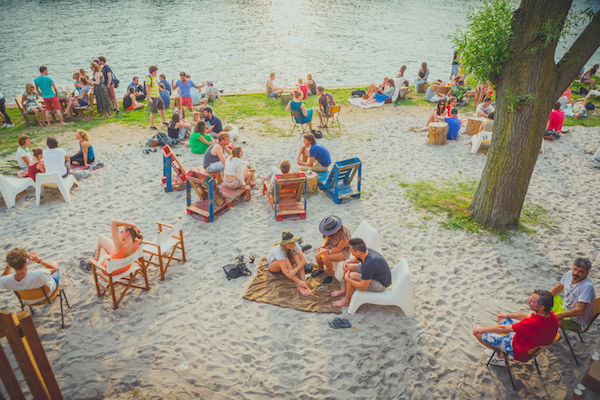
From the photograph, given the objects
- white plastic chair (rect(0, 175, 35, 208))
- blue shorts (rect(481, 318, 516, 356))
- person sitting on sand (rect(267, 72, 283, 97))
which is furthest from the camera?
person sitting on sand (rect(267, 72, 283, 97))

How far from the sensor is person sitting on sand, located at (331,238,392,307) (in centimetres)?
537

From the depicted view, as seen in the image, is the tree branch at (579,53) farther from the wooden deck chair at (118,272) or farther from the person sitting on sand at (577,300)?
the wooden deck chair at (118,272)

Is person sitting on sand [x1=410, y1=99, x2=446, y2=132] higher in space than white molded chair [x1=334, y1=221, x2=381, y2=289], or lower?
higher

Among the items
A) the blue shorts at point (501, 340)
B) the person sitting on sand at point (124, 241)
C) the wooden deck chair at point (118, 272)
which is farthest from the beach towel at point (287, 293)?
the blue shorts at point (501, 340)

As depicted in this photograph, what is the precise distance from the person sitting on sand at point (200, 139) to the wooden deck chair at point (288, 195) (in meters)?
3.11

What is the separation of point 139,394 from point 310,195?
5.47m

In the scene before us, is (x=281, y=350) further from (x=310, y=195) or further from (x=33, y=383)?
(x=310, y=195)

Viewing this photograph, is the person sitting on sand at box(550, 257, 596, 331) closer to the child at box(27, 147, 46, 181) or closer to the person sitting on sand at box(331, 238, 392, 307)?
the person sitting on sand at box(331, 238, 392, 307)

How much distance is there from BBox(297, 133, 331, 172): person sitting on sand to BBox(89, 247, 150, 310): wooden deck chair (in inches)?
176

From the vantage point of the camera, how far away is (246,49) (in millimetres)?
29422

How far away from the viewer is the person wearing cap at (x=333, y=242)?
6.00m

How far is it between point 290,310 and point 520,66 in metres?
5.70

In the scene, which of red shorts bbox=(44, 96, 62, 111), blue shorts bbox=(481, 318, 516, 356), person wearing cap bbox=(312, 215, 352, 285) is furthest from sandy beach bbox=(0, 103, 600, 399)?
red shorts bbox=(44, 96, 62, 111)

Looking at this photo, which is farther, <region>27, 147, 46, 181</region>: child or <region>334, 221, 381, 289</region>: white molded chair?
<region>27, 147, 46, 181</region>: child
